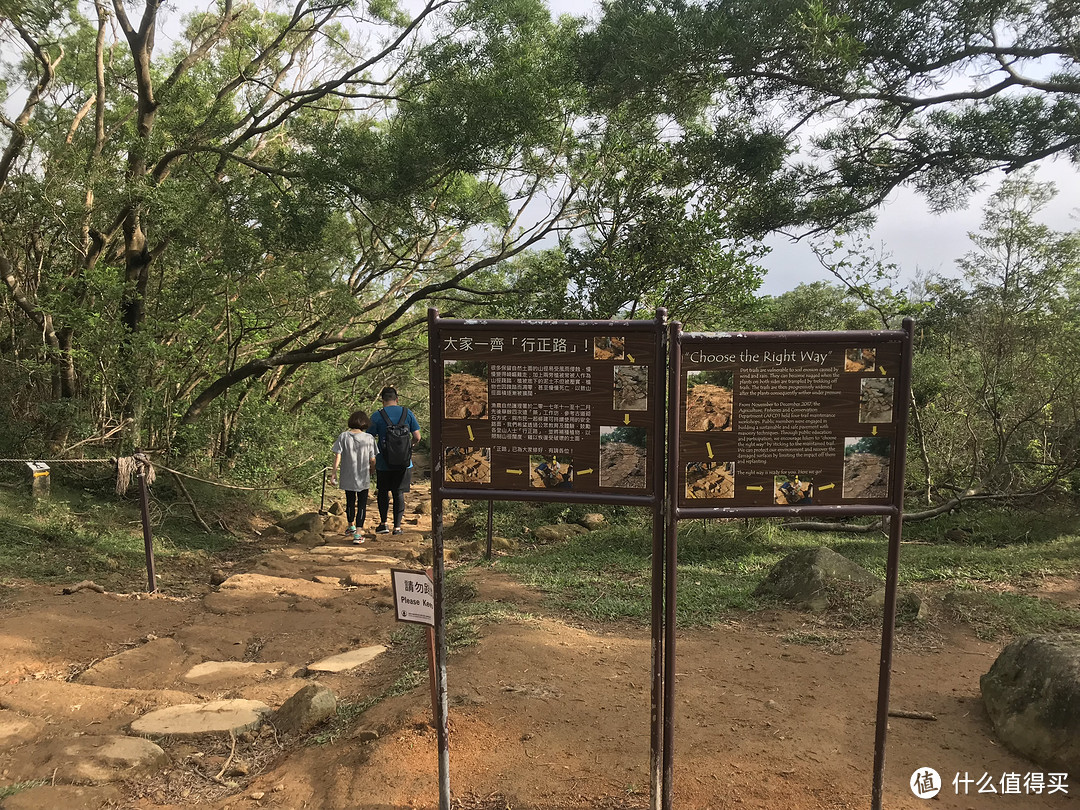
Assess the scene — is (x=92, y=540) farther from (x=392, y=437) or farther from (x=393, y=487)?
(x=392, y=437)

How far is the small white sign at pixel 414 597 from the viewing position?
298 centimetres

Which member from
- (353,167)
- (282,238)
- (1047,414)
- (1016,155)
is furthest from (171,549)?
(1047,414)

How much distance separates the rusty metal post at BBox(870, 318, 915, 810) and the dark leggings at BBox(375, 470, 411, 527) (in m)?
6.59

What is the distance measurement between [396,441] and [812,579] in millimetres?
4843

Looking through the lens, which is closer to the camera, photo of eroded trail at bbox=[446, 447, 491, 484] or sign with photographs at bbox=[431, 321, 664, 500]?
sign with photographs at bbox=[431, 321, 664, 500]

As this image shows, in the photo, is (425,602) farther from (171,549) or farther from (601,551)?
(171,549)

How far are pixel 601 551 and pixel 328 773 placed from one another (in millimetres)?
4860

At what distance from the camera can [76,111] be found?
11.7 m

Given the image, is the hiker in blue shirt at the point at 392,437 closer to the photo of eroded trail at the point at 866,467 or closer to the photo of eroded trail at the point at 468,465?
the photo of eroded trail at the point at 468,465

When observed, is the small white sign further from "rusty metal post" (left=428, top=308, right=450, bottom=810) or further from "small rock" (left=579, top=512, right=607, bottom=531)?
"small rock" (left=579, top=512, right=607, bottom=531)

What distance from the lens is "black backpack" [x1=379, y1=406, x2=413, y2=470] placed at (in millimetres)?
8203

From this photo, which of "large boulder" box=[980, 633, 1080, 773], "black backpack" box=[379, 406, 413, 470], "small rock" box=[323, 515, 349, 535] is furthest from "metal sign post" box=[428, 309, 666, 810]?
"small rock" box=[323, 515, 349, 535]

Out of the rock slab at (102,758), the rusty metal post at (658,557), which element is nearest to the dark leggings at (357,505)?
the rock slab at (102,758)

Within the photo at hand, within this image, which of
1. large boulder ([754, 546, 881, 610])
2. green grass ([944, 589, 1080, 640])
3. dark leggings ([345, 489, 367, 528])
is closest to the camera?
green grass ([944, 589, 1080, 640])
